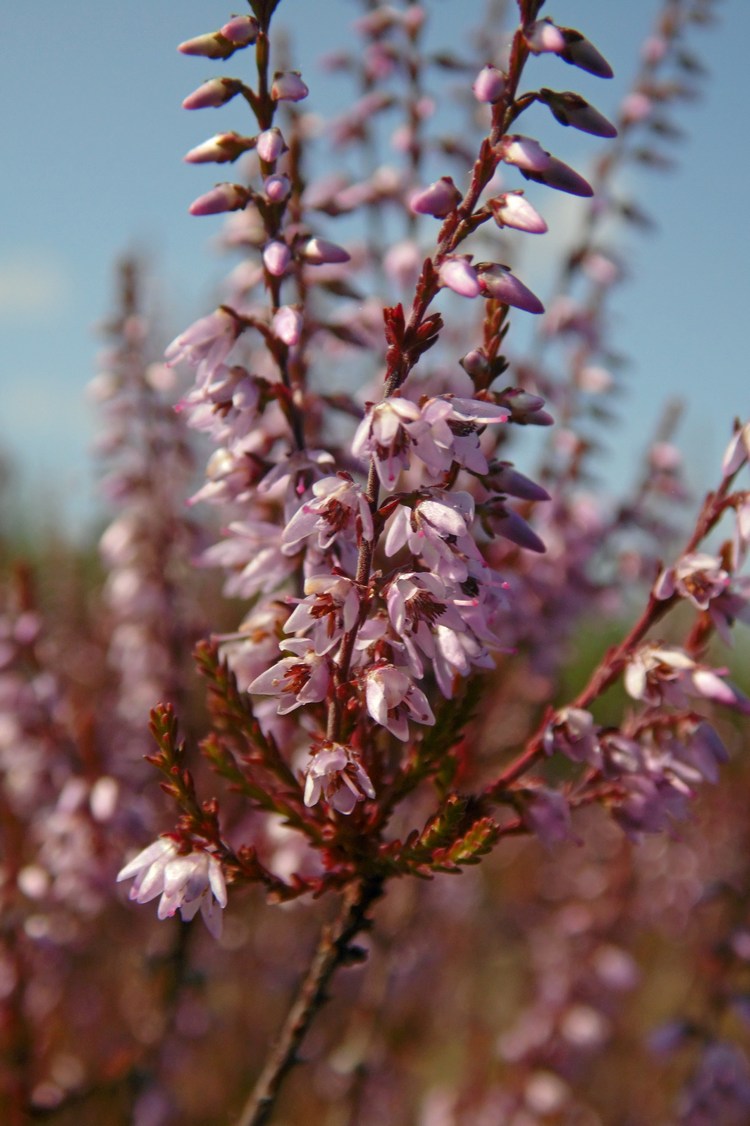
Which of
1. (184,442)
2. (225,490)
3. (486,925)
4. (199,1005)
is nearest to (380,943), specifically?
(199,1005)

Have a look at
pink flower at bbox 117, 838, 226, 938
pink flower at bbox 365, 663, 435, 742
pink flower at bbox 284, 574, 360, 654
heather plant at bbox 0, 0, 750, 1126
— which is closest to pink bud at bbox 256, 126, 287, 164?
heather plant at bbox 0, 0, 750, 1126

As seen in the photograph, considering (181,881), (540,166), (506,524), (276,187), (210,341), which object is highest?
(540,166)

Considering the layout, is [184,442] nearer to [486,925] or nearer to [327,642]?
[327,642]

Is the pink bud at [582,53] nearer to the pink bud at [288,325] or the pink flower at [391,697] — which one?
the pink bud at [288,325]

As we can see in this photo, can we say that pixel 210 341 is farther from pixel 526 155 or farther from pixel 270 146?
pixel 526 155

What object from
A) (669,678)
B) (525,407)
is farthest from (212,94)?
(669,678)

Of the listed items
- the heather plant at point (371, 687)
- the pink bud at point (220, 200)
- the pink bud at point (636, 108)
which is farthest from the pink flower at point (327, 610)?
the pink bud at point (636, 108)

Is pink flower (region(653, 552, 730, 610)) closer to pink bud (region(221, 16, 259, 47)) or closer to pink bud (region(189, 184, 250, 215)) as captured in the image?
pink bud (region(189, 184, 250, 215))
